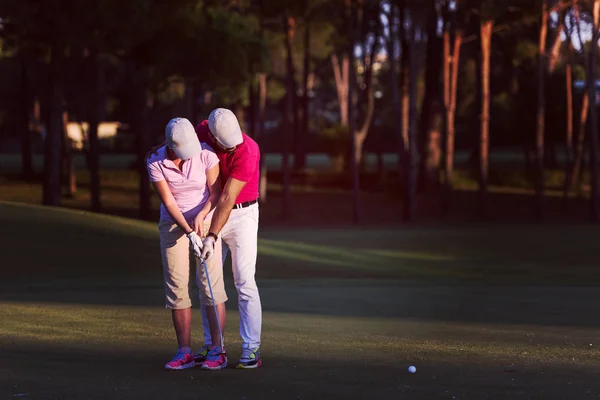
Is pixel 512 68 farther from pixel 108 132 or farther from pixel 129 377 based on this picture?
pixel 108 132

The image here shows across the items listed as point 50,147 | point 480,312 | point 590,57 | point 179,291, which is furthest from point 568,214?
point 179,291

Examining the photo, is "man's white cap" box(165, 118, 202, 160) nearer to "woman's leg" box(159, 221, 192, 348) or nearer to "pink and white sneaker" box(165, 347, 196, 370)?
"woman's leg" box(159, 221, 192, 348)

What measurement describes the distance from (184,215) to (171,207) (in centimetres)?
26

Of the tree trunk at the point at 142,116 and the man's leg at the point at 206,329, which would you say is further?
the tree trunk at the point at 142,116

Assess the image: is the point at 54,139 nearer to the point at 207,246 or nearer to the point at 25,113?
the point at 25,113

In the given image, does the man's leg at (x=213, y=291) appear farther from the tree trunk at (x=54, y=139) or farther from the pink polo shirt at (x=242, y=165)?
the tree trunk at (x=54, y=139)

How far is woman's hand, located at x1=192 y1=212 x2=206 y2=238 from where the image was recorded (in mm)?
10867

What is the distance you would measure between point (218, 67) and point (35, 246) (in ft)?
57.2

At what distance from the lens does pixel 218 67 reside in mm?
42125

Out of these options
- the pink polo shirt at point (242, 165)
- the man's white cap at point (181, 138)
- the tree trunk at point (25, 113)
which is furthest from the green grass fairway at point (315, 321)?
the tree trunk at point (25, 113)

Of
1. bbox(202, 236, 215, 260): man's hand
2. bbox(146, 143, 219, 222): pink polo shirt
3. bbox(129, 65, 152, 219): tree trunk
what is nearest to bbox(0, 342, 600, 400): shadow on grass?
bbox(202, 236, 215, 260): man's hand

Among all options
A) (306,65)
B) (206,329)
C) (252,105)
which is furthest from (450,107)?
(206,329)

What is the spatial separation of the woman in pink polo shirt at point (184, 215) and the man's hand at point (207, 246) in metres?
0.04

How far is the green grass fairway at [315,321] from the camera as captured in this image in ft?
34.2
